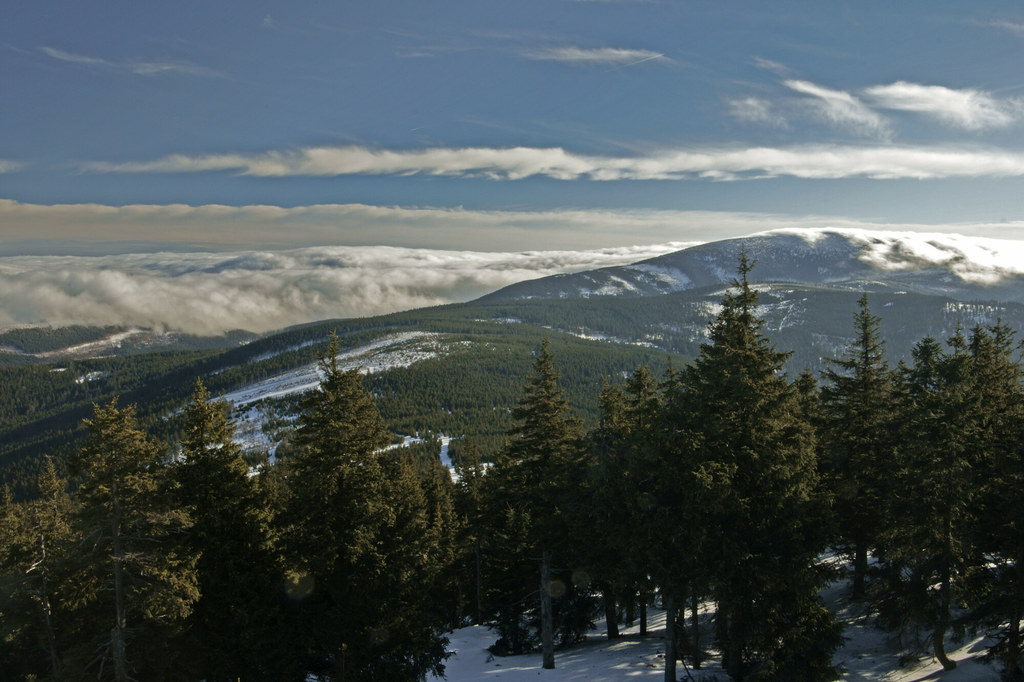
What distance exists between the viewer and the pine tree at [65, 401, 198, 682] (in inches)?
669

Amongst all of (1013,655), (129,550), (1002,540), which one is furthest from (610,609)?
(129,550)

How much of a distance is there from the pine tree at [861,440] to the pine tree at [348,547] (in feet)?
57.9

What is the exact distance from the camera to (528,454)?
91.4 ft

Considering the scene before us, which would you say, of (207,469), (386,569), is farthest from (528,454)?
(207,469)

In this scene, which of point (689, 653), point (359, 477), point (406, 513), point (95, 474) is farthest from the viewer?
point (689, 653)

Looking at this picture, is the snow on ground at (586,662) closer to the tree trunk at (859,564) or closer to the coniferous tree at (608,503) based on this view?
the coniferous tree at (608,503)

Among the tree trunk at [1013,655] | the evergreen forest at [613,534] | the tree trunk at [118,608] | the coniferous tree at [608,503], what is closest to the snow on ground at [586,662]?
the coniferous tree at [608,503]

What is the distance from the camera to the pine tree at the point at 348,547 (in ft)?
63.6

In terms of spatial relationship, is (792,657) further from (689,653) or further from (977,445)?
(977,445)

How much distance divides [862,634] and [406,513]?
20.7 meters

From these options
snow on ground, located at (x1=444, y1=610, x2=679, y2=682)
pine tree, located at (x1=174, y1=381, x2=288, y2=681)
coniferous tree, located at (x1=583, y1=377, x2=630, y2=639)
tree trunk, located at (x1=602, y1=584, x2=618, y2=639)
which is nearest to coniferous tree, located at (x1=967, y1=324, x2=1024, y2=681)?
snow on ground, located at (x1=444, y1=610, x2=679, y2=682)

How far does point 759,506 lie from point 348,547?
1373cm

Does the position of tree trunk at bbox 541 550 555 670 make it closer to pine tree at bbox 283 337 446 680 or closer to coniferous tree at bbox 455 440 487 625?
pine tree at bbox 283 337 446 680

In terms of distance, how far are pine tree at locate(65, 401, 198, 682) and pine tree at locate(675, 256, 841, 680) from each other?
16.5 metres
